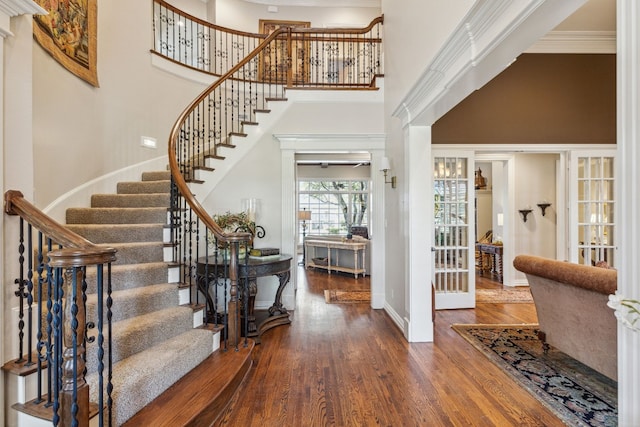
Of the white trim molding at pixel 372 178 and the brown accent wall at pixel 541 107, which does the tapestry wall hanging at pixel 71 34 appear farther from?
the brown accent wall at pixel 541 107

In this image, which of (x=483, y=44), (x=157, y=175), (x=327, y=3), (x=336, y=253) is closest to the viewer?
(x=483, y=44)

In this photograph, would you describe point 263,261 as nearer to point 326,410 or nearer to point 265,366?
point 265,366

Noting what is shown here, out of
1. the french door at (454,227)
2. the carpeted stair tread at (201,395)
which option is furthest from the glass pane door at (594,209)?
the carpeted stair tread at (201,395)

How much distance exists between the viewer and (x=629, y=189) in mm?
1038

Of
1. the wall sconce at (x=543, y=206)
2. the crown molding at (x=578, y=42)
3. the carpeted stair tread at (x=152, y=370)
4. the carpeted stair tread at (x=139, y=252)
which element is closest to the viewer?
the carpeted stair tread at (x=152, y=370)

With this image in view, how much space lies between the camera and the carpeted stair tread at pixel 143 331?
2103 mm

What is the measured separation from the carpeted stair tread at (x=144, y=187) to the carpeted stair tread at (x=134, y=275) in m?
1.17

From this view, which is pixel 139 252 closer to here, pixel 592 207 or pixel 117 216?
pixel 117 216

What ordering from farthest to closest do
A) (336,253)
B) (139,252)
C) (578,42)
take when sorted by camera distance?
(336,253), (578,42), (139,252)

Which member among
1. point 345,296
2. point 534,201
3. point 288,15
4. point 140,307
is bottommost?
point 345,296

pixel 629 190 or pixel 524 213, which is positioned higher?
pixel 629 190

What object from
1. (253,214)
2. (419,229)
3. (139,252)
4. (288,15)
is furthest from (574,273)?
(288,15)

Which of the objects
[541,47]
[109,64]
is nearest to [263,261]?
[109,64]

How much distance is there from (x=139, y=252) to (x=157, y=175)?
5.35 ft
